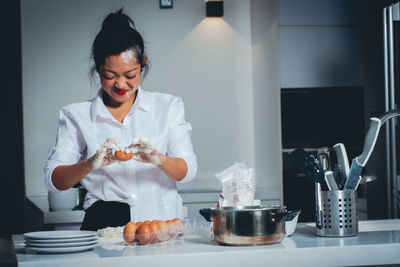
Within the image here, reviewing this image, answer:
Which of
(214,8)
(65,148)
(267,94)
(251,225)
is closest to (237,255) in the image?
Answer: (251,225)

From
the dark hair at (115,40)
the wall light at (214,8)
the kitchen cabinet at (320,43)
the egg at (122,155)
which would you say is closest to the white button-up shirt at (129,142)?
the dark hair at (115,40)

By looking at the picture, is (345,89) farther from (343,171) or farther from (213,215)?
(213,215)

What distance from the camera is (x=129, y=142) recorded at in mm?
1990

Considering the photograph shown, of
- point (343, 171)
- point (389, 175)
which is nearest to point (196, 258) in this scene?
point (343, 171)

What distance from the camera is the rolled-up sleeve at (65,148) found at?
1.87 m

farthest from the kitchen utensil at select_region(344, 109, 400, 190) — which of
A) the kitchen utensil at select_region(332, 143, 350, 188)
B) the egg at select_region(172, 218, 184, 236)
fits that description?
the egg at select_region(172, 218, 184, 236)

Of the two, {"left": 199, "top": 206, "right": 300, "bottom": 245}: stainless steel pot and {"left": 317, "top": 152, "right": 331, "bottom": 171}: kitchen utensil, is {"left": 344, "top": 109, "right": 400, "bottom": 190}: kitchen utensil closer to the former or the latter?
{"left": 317, "top": 152, "right": 331, "bottom": 171}: kitchen utensil

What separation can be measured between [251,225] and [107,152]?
1.89 feet

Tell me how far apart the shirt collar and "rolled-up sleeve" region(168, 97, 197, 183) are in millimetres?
103

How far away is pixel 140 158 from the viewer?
5.70ft

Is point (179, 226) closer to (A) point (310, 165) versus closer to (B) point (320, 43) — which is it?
(A) point (310, 165)

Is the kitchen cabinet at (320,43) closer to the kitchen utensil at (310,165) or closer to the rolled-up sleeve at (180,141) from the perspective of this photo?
the rolled-up sleeve at (180,141)

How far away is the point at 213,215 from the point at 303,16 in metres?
2.20

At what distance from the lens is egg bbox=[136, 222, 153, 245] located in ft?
4.52
